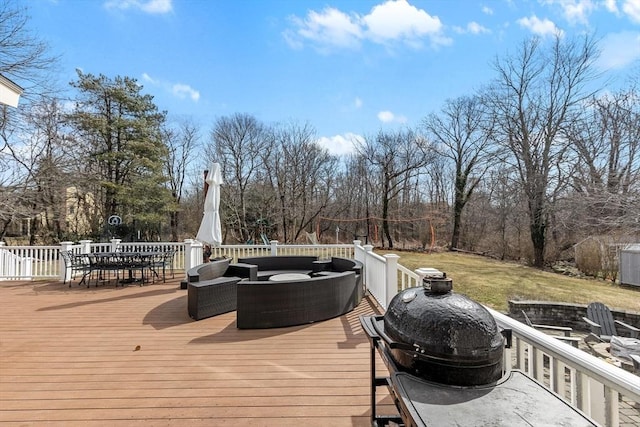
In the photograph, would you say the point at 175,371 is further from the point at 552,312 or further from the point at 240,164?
the point at 240,164

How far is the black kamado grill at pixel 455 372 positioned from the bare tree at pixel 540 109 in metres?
15.8

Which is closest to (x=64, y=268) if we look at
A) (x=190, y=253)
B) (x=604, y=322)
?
(x=190, y=253)

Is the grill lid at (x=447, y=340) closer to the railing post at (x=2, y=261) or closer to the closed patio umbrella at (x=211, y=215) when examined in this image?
the closed patio umbrella at (x=211, y=215)

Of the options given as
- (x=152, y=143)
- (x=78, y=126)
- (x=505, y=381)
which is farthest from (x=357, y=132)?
(x=505, y=381)

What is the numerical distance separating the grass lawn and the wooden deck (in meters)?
4.93

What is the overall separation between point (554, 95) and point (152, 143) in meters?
20.3

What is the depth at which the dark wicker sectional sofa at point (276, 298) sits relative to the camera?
13.6 feet

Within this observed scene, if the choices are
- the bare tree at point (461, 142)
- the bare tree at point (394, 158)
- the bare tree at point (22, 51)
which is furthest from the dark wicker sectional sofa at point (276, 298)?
the bare tree at point (461, 142)

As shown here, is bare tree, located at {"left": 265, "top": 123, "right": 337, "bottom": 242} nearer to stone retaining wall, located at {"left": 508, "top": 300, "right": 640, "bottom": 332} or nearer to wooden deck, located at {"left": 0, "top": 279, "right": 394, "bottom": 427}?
stone retaining wall, located at {"left": 508, "top": 300, "right": 640, "bottom": 332}

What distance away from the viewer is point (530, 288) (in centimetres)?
922

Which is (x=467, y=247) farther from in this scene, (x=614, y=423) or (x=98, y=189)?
(x=98, y=189)

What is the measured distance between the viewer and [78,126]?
15.1 meters

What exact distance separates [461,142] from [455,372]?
20.3m

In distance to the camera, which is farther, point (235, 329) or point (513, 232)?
point (513, 232)
